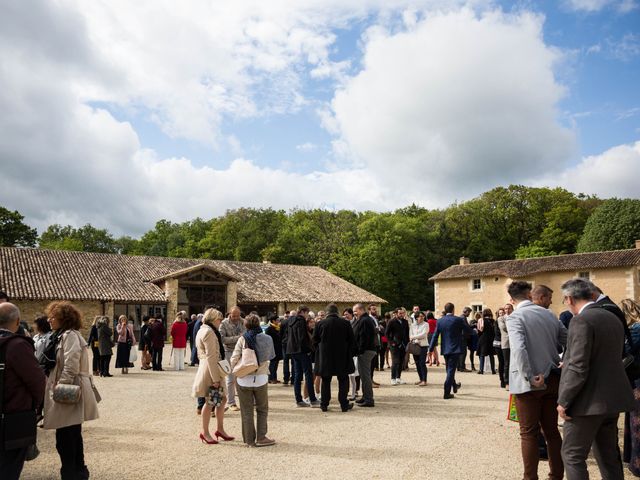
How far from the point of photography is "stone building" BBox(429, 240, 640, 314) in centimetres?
3186

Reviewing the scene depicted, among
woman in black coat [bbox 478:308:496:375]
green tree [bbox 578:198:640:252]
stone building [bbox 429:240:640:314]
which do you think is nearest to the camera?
woman in black coat [bbox 478:308:496:375]

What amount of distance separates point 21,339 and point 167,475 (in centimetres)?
240

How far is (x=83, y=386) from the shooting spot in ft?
16.5

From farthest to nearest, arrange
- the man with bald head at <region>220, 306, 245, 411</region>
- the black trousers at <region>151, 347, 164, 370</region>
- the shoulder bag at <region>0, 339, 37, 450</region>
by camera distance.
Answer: the black trousers at <region>151, 347, 164, 370</region> < the man with bald head at <region>220, 306, 245, 411</region> < the shoulder bag at <region>0, 339, 37, 450</region>

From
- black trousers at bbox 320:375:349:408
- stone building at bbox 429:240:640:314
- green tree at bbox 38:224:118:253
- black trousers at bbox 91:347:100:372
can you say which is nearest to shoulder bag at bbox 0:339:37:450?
black trousers at bbox 320:375:349:408

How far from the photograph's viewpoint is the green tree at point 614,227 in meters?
43.5

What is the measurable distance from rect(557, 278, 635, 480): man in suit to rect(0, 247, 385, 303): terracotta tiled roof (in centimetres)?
2771

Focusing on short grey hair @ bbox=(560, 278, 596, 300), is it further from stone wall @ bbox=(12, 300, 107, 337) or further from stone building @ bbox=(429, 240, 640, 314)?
stone building @ bbox=(429, 240, 640, 314)

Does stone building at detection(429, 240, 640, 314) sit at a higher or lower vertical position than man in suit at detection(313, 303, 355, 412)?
higher

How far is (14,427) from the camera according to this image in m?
4.02

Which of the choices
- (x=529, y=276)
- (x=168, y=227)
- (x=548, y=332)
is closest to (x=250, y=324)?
(x=548, y=332)

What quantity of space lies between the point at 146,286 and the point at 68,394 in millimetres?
28061

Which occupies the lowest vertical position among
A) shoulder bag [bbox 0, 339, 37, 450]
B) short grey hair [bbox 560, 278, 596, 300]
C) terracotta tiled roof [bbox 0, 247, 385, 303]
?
shoulder bag [bbox 0, 339, 37, 450]

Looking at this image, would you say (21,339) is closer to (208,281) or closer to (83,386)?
(83,386)
